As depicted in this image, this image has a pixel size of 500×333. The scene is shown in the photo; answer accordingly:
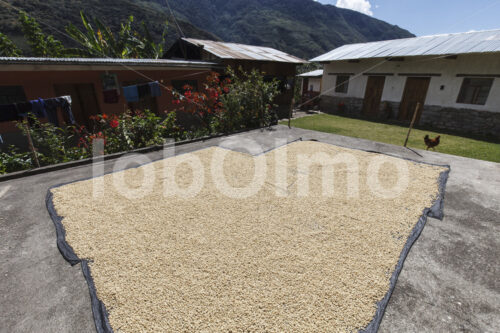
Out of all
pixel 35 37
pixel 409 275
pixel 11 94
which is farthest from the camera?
pixel 35 37

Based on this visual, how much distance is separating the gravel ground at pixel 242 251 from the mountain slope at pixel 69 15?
3714 cm

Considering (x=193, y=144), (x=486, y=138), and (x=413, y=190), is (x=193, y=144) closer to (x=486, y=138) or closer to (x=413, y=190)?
(x=413, y=190)

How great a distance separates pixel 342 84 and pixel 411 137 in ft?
25.4

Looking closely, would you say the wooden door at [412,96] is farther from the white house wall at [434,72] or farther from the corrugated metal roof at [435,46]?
the corrugated metal roof at [435,46]

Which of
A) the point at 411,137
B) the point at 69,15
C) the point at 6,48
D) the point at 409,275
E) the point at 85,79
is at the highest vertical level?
the point at 69,15

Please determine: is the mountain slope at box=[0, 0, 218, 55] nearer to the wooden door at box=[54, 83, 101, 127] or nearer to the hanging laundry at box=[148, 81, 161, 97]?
the wooden door at box=[54, 83, 101, 127]

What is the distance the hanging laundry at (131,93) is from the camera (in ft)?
27.3

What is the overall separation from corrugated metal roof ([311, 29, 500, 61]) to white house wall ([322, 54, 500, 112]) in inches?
20.1

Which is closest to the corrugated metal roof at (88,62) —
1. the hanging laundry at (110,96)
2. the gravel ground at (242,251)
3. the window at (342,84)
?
the hanging laundry at (110,96)

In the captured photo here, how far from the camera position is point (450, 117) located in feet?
39.4

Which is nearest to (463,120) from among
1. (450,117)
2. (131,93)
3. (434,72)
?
(450,117)

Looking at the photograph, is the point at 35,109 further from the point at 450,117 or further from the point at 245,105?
the point at 450,117

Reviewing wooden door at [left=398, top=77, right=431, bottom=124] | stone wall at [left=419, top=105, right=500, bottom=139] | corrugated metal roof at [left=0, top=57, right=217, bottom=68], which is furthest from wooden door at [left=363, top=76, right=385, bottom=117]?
corrugated metal roof at [left=0, top=57, right=217, bottom=68]

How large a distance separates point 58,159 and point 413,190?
8.18 m
